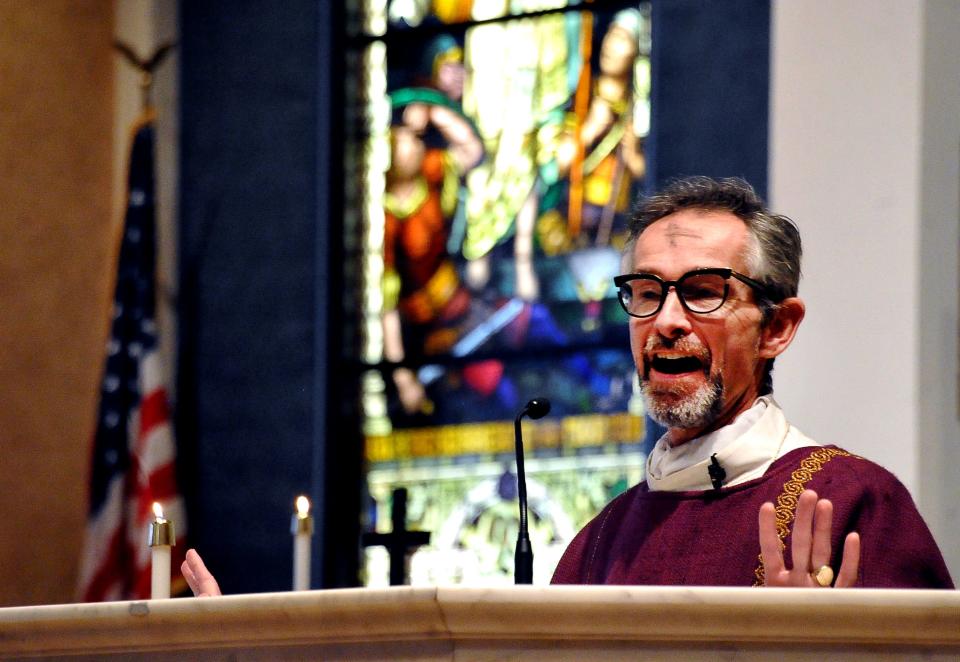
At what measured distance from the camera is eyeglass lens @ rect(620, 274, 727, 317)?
3.07 metres

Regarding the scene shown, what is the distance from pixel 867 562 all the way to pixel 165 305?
4.57 meters

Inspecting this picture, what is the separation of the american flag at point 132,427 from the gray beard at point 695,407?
3.66 metres

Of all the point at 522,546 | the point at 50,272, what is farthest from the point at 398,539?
the point at 50,272

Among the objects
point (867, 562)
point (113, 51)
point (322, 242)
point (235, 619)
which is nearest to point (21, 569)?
point (322, 242)

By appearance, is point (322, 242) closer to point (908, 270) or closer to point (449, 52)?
point (449, 52)

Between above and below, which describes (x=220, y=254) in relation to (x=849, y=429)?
above

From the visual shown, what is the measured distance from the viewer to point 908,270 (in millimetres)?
4734

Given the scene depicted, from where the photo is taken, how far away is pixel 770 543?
2264 mm

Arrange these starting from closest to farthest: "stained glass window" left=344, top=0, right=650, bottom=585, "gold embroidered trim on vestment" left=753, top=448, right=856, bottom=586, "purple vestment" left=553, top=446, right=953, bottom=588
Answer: "purple vestment" left=553, top=446, right=953, bottom=588 < "gold embroidered trim on vestment" left=753, top=448, right=856, bottom=586 < "stained glass window" left=344, top=0, right=650, bottom=585

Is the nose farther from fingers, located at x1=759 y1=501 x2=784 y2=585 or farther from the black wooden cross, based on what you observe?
the black wooden cross

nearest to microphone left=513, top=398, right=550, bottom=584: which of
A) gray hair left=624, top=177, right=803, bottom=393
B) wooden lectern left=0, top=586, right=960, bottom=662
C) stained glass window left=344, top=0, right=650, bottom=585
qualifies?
gray hair left=624, top=177, right=803, bottom=393

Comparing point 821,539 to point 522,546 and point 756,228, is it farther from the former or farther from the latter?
point 756,228

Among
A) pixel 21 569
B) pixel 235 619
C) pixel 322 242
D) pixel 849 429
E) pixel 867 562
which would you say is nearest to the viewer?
pixel 235 619

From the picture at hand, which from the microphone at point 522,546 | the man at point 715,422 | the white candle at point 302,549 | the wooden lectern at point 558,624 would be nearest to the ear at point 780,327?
the man at point 715,422
